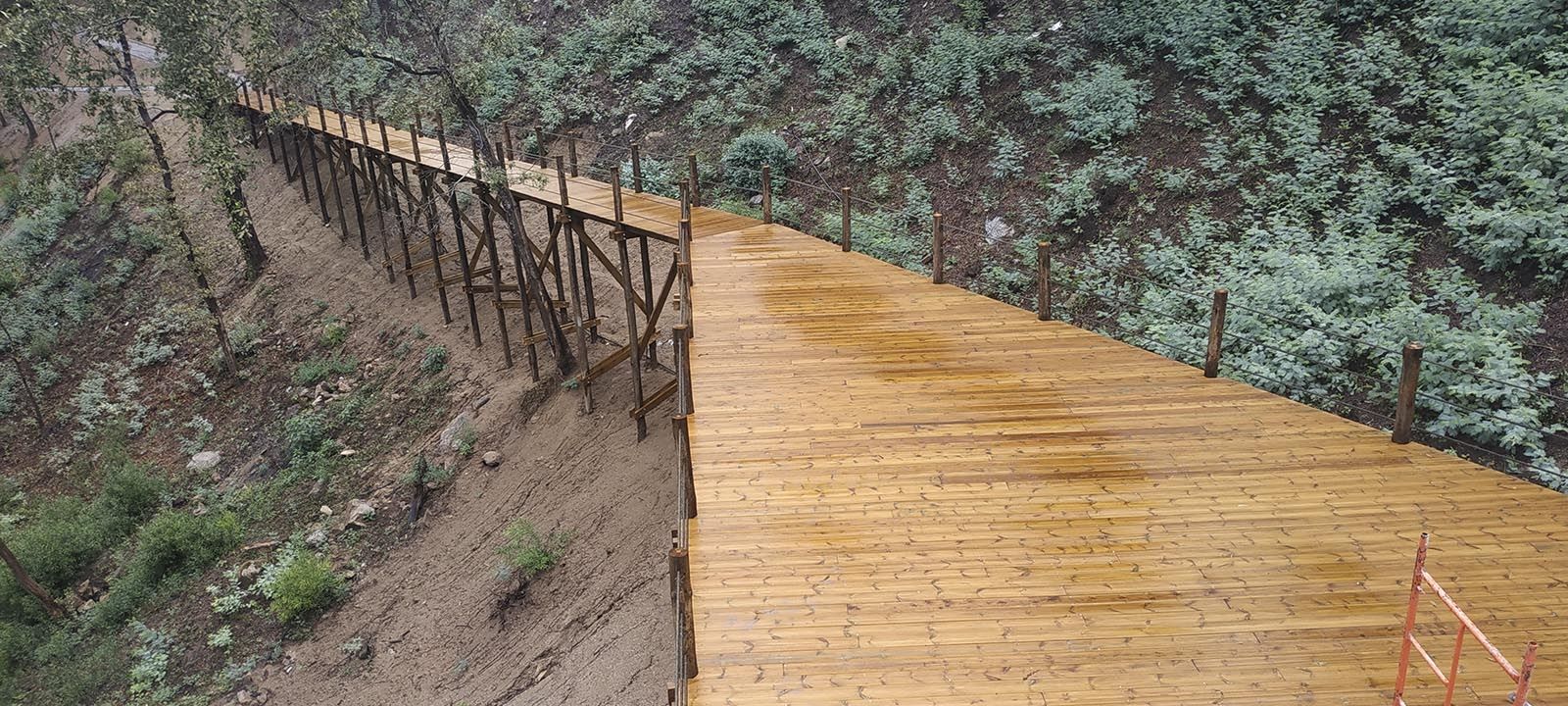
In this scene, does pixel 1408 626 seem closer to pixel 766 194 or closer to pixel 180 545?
pixel 766 194

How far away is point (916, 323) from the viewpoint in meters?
9.19

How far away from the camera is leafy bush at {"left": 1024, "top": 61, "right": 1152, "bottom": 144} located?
48.0 ft

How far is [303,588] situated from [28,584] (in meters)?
5.27

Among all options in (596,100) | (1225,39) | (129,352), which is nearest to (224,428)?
(129,352)

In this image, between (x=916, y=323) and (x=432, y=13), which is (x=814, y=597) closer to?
(x=916, y=323)

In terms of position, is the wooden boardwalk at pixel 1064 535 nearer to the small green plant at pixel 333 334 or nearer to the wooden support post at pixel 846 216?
the wooden support post at pixel 846 216

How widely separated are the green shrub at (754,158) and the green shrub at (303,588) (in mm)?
10116

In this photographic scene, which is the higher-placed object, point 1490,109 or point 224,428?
point 1490,109

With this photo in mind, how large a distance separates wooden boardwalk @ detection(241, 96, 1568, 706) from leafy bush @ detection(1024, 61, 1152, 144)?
7149mm

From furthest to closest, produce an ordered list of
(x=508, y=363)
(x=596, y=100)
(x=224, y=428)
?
(x=596, y=100)
(x=224, y=428)
(x=508, y=363)

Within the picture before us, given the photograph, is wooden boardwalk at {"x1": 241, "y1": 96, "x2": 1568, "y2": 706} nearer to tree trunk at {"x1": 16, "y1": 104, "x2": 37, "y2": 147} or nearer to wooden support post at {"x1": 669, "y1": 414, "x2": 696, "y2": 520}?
wooden support post at {"x1": 669, "y1": 414, "x2": 696, "y2": 520}

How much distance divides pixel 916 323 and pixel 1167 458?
309 centimetres

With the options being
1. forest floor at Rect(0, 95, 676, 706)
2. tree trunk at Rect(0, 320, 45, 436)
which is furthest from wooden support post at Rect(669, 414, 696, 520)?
tree trunk at Rect(0, 320, 45, 436)

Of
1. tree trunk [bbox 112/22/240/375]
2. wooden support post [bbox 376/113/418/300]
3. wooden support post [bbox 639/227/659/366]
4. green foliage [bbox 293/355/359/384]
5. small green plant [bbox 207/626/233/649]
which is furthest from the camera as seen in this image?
green foliage [bbox 293/355/359/384]
